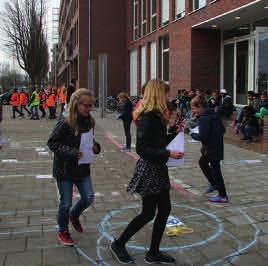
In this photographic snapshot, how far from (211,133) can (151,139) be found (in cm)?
256

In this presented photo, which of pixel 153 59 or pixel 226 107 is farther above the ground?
pixel 153 59

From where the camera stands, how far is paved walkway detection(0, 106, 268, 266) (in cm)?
439

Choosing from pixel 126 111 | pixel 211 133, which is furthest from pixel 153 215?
pixel 126 111

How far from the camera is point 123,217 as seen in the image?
568 cm

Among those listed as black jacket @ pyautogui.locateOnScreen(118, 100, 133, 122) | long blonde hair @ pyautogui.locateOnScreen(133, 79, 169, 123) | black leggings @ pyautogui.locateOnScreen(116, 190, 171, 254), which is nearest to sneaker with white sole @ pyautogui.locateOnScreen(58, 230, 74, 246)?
black leggings @ pyautogui.locateOnScreen(116, 190, 171, 254)

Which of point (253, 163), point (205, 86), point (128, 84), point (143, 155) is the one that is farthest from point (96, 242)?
point (128, 84)

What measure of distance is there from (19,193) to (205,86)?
45.2 ft

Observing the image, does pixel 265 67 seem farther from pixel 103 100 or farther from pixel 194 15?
pixel 103 100

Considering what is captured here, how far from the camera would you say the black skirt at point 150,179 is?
392 centimetres

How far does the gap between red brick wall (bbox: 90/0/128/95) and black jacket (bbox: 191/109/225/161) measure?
30.7 meters

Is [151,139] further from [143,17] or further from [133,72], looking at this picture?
[133,72]

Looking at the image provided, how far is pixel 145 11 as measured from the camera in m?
29.3

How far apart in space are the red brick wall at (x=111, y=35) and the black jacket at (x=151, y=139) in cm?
3303

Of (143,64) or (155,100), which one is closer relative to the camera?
(155,100)
